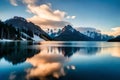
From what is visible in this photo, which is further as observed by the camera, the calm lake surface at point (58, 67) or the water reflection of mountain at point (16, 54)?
the water reflection of mountain at point (16, 54)

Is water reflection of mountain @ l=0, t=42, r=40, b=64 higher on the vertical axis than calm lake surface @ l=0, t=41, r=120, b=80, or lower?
higher

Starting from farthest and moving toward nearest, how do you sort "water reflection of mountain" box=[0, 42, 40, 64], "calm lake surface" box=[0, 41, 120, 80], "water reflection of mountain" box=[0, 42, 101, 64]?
"water reflection of mountain" box=[0, 42, 101, 64] → "water reflection of mountain" box=[0, 42, 40, 64] → "calm lake surface" box=[0, 41, 120, 80]

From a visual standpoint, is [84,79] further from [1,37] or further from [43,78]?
[1,37]

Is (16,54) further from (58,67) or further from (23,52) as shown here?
(58,67)

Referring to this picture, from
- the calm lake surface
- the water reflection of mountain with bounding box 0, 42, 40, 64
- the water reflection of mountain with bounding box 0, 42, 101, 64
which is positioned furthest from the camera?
the water reflection of mountain with bounding box 0, 42, 101, 64

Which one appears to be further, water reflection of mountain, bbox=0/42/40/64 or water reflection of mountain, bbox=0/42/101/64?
water reflection of mountain, bbox=0/42/101/64

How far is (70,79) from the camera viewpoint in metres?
17.6

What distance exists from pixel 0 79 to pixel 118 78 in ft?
33.4

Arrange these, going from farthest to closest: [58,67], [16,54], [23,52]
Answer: [23,52] → [16,54] → [58,67]

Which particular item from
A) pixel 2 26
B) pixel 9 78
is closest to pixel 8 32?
pixel 2 26

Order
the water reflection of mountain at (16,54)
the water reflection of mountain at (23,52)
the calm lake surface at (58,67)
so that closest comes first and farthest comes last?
the calm lake surface at (58,67) < the water reflection of mountain at (16,54) < the water reflection of mountain at (23,52)

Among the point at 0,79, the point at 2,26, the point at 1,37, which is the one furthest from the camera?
the point at 2,26

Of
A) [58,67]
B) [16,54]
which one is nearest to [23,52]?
[16,54]

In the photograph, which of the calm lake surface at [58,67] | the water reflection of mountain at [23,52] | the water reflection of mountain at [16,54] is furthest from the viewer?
the water reflection of mountain at [23,52]
